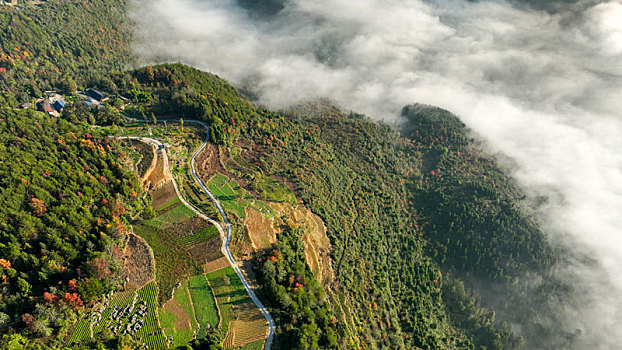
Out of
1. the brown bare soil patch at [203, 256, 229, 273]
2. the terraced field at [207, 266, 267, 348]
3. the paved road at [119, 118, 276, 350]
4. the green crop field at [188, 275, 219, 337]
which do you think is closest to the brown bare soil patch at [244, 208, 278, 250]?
the paved road at [119, 118, 276, 350]

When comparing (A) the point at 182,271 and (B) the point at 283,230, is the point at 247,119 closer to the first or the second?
(B) the point at 283,230

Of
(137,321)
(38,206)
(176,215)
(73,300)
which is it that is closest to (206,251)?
(176,215)

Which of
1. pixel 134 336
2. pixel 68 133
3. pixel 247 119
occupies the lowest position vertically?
pixel 134 336

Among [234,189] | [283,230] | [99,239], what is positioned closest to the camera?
[99,239]

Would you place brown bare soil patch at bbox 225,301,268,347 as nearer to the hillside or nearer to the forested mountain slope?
the hillside

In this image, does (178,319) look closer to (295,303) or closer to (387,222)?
(295,303)

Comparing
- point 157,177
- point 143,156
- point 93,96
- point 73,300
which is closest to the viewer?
point 73,300

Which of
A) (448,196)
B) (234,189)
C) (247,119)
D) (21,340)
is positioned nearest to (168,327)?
(21,340)
